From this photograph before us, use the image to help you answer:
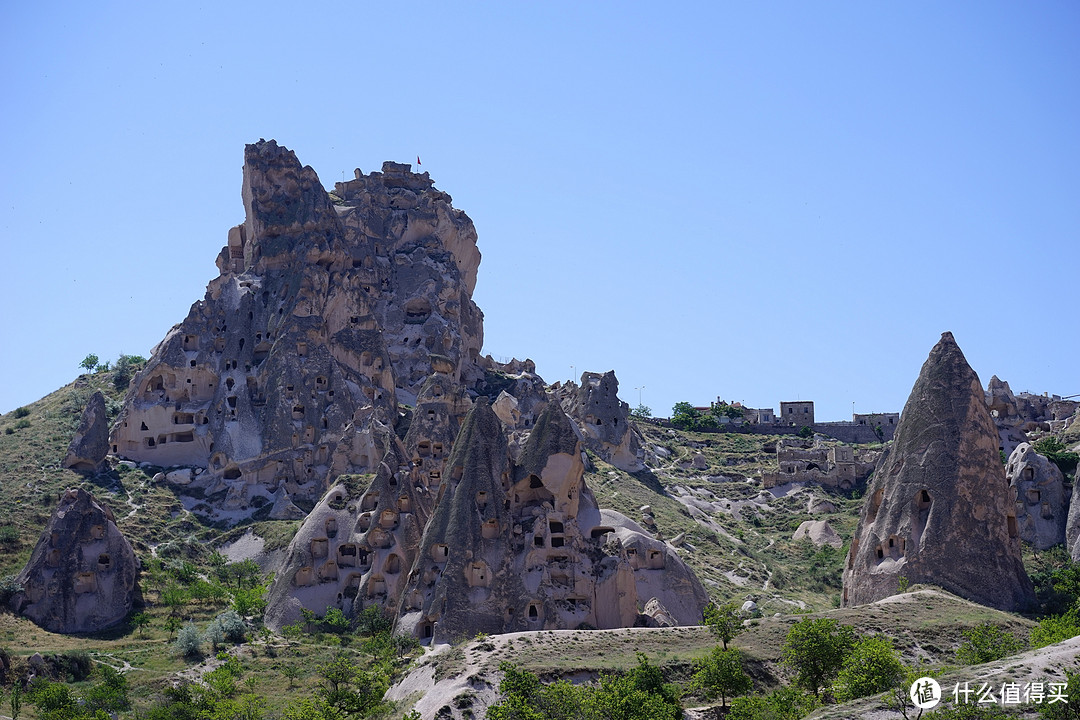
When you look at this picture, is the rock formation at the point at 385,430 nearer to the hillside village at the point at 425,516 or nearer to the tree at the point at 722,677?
the hillside village at the point at 425,516

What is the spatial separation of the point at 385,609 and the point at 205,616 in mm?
12259

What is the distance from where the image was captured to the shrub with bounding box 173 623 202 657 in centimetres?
6819

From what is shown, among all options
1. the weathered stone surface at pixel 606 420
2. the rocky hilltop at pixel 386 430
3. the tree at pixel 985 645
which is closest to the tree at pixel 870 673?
the tree at pixel 985 645

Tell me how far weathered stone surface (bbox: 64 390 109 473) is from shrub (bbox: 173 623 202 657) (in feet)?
108

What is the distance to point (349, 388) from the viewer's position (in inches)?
4114

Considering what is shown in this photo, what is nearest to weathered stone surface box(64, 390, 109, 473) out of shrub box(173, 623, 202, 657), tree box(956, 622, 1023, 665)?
shrub box(173, 623, 202, 657)

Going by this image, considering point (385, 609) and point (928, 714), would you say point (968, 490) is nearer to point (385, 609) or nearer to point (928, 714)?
point (928, 714)

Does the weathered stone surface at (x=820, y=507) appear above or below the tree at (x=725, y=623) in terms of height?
above

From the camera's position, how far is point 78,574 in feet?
251

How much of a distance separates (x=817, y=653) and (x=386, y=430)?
47.2 meters

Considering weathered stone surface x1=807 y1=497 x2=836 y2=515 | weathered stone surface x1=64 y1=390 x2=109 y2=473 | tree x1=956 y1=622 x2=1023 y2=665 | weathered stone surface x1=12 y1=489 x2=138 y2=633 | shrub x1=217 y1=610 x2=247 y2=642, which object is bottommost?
tree x1=956 y1=622 x2=1023 y2=665

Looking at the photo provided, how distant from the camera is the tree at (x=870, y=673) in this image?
46.8 meters

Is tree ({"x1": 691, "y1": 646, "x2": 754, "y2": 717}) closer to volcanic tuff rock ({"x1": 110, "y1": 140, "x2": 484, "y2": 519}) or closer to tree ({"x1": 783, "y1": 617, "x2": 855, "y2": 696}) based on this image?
tree ({"x1": 783, "y1": 617, "x2": 855, "y2": 696})

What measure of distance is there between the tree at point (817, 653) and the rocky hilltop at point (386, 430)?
468 inches
